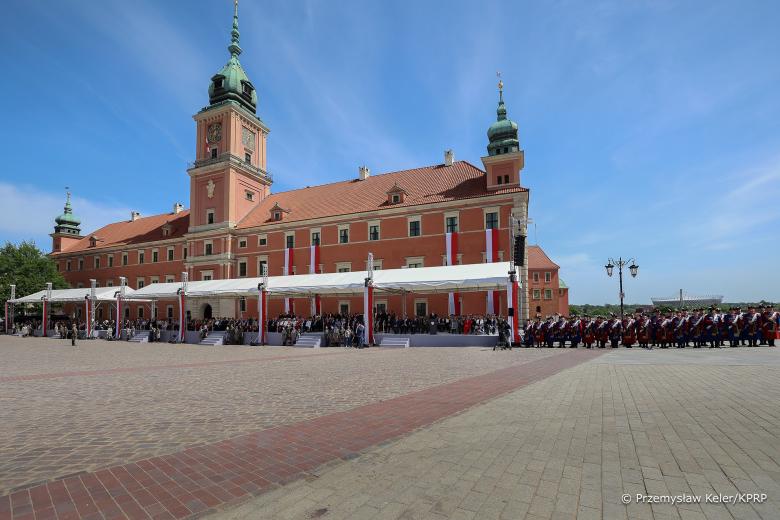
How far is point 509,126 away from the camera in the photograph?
33.4 meters

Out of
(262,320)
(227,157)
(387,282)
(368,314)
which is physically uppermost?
(227,157)

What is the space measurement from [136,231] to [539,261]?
6054 cm

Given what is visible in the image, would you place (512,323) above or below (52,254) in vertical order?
below

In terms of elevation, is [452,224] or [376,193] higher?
[376,193]

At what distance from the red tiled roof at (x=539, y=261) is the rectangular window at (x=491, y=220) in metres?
42.4

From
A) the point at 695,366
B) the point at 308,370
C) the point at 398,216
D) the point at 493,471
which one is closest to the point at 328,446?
the point at 493,471

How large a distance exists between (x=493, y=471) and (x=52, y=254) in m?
71.7

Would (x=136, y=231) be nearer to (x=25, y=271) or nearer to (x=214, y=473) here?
(x=25, y=271)

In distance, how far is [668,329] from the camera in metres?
18.4

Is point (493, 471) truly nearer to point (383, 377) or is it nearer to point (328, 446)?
point (328, 446)

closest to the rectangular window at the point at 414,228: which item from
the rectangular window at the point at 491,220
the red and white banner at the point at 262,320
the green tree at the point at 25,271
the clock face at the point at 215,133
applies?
the rectangular window at the point at 491,220

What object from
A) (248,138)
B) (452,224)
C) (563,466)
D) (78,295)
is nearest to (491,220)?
(452,224)

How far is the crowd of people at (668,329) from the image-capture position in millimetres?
17203

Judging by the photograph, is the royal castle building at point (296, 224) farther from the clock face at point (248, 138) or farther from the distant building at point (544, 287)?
the distant building at point (544, 287)
